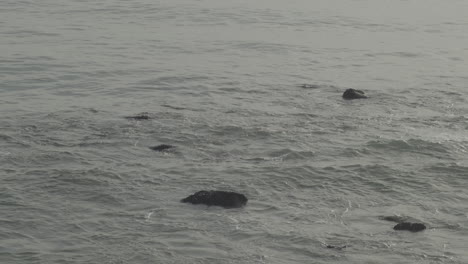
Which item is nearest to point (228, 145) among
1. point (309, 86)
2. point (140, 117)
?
point (140, 117)

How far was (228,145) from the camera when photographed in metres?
20.5

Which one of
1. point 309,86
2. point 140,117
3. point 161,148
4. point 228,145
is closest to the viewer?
point 161,148

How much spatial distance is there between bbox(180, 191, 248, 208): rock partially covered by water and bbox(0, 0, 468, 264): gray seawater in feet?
0.71

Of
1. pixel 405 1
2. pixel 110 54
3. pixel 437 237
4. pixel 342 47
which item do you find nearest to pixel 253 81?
pixel 110 54

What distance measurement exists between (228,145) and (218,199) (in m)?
4.37

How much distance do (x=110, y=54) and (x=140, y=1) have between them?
1773 cm

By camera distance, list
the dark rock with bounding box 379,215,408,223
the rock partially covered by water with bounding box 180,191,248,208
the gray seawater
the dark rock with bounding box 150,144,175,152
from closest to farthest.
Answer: the gray seawater < the dark rock with bounding box 379,215,408,223 < the rock partially covered by water with bounding box 180,191,248,208 < the dark rock with bounding box 150,144,175,152

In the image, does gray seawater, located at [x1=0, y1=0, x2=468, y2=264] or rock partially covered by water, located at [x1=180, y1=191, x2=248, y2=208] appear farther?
rock partially covered by water, located at [x1=180, y1=191, x2=248, y2=208]

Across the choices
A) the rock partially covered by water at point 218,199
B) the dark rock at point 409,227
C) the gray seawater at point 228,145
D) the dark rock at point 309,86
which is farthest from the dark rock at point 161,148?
the dark rock at point 309,86

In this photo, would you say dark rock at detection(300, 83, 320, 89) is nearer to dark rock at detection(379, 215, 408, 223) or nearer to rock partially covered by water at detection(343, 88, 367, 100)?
rock partially covered by water at detection(343, 88, 367, 100)

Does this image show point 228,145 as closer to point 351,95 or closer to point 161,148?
point 161,148

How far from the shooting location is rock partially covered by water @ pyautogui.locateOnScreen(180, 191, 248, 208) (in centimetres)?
1628

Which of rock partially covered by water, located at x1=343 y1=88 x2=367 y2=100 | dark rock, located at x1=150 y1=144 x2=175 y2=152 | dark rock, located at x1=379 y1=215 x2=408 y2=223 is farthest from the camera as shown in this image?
rock partially covered by water, located at x1=343 y1=88 x2=367 y2=100

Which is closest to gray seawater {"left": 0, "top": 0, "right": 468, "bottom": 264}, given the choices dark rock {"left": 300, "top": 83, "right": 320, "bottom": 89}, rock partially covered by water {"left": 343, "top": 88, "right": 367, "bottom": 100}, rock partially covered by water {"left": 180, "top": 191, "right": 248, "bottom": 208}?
dark rock {"left": 300, "top": 83, "right": 320, "bottom": 89}
